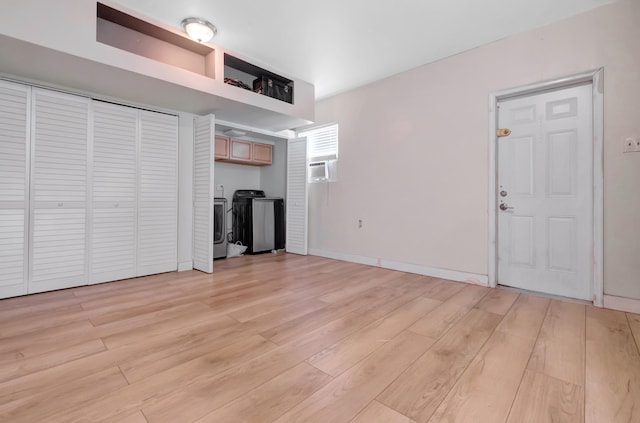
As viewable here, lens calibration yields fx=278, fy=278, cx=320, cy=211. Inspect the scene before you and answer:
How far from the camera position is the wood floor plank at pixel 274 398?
3.75 ft

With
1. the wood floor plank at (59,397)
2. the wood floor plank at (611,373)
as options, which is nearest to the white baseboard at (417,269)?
the wood floor plank at (611,373)

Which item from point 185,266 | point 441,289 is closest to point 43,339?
point 185,266

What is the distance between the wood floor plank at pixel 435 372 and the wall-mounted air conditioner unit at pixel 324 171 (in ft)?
9.64

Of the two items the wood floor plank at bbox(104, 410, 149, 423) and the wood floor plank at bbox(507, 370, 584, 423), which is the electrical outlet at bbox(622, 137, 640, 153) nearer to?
the wood floor plank at bbox(507, 370, 584, 423)

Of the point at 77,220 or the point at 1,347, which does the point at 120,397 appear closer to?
the point at 1,347

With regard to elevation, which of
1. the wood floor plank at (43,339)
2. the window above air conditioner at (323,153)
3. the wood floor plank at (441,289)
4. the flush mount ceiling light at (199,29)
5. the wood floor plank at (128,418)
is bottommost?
the wood floor plank at (128,418)

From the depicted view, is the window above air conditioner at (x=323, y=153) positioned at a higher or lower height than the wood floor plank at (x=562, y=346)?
higher

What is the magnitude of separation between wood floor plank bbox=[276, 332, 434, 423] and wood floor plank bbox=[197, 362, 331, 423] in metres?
0.04

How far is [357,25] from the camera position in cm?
271

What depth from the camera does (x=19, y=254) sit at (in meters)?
2.59

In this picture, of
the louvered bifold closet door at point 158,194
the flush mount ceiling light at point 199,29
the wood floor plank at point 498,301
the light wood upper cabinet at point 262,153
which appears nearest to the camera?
the wood floor plank at point 498,301

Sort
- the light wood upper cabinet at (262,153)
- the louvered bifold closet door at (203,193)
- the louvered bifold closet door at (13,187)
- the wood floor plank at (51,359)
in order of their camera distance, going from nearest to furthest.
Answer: the wood floor plank at (51,359), the louvered bifold closet door at (13,187), the louvered bifold closet door at (203,193), the light wood upper cabinet at (262,153)

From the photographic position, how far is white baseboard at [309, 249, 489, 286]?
10.1 feet

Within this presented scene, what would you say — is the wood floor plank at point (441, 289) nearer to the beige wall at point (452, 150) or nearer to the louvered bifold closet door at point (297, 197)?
the beige wall at point (452, 150)
